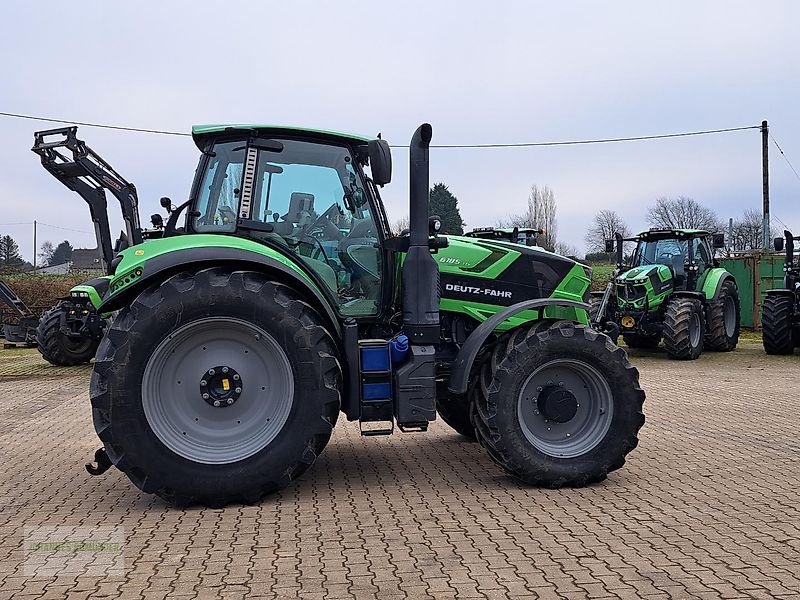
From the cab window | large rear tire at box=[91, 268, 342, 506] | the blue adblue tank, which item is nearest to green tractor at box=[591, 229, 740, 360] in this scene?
the blue adblue tank

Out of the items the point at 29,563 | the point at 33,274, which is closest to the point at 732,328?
the point at 29,563

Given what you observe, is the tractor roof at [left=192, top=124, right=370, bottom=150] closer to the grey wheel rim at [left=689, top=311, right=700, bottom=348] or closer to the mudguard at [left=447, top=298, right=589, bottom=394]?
the mudguard at [left=447, top=298, right=589, bottom=394]

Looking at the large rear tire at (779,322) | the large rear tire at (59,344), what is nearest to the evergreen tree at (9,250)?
the large rear tire at (59,344)

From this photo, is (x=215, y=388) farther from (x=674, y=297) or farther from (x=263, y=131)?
(x=674, y=297)

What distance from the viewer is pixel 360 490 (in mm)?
5633

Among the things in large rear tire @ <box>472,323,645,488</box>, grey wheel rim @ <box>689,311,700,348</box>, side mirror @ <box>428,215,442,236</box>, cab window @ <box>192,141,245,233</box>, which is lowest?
large rear tire @ <box>472,323,645,488</box>

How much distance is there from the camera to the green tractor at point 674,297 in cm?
1548

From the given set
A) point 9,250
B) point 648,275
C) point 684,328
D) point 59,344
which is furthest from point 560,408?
point 9,250

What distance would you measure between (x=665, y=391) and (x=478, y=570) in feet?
26.0

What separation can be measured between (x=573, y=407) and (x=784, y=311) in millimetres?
11936

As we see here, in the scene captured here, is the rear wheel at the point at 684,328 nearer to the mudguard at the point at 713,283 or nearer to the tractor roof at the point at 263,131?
the mudguard at the point at 713,283

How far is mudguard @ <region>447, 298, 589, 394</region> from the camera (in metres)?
5.59

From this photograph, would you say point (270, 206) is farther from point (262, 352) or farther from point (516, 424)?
point (516, 424)

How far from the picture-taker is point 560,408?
18.6 ft
